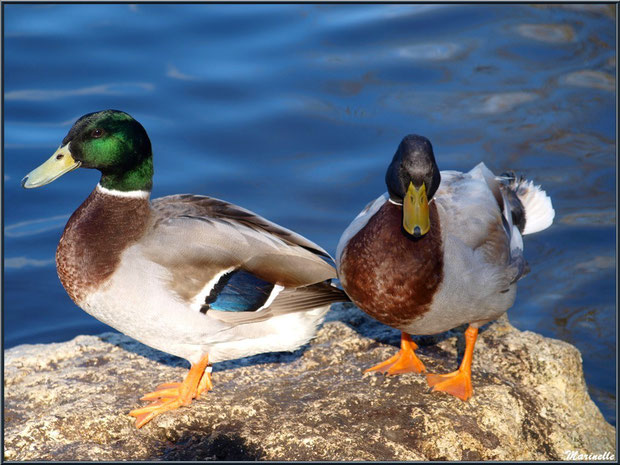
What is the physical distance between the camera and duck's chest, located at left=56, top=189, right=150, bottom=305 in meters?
3.99

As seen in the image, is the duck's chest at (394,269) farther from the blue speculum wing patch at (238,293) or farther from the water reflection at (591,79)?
the water reflection at (591,79)

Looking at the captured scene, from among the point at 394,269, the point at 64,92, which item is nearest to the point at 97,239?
the point at 394,269

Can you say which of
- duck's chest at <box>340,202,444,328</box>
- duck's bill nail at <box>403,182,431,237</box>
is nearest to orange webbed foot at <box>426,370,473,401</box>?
duck's chest at <box>340,202,444,328</box>

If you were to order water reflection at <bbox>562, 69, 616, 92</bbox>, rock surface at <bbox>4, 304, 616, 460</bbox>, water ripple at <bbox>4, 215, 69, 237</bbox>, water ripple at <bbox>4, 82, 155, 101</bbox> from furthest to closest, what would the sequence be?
water reflection at <bbox>562, 69, 616, 92</bbox> < water ripple at <bbox>4, 82, 155, 101</bbox> < water ripple at <bbox>4, 215, 69, 237</bbox> < rock surface at <bbox>4, 304, 616, 460</bbox>

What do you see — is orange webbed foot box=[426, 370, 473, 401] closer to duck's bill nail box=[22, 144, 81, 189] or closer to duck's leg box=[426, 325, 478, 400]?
duck's leg box=[426, 325, 478, 400]

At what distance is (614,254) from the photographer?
764 cm

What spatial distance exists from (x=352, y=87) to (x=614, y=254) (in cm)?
313

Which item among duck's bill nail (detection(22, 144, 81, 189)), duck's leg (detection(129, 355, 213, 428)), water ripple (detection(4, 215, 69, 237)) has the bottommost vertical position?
water ripple (detection(4, 215, 69, 237))

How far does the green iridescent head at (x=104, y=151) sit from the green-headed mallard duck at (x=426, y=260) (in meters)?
1.16

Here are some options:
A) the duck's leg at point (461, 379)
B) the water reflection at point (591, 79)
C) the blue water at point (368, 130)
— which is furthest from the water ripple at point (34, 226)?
the water reflection at point (591, 79)

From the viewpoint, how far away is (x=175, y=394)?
167 inches

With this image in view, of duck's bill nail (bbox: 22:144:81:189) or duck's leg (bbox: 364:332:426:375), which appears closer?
duck's bill nail (bbox: 22:144:81:189)

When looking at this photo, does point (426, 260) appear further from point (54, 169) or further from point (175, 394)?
point (54, 169)

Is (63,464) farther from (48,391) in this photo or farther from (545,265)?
(545,265)
